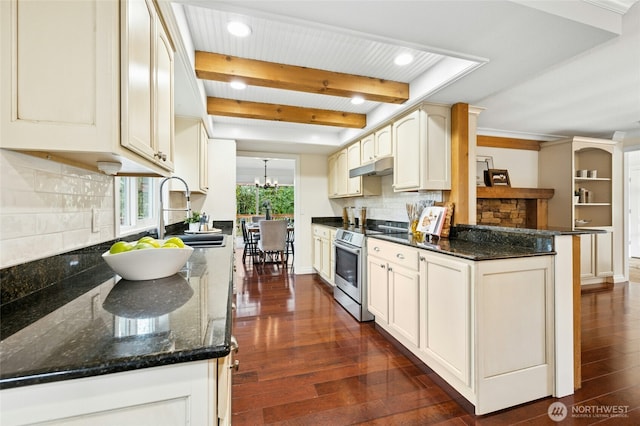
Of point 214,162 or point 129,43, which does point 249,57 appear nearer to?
point 129,43

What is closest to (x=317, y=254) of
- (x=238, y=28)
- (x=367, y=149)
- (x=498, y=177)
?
(x=367, y=149)

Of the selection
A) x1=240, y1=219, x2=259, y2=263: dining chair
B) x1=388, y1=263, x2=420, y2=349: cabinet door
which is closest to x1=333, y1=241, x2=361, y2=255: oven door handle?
x1=388, y1=263, x2=420, y2=349: cabinet door

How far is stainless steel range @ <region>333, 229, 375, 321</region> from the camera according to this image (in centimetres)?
292

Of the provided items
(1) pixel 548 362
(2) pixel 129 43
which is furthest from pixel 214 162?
(1) pixel 548 362

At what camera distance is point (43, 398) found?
548 millimetres

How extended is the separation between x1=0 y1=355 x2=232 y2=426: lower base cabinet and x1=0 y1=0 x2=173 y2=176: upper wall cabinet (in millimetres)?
637

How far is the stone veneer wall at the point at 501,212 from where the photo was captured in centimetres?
369

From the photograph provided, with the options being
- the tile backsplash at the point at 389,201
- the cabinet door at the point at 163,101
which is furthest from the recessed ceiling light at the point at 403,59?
the cabinet door at the point at 163,101

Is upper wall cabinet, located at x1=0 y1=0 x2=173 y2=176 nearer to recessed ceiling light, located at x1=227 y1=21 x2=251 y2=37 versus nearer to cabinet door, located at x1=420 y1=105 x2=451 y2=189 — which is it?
recessed ceiling light, located at x1=227 y1=21 x2=251 y2=37

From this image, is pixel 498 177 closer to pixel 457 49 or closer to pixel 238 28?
pixel 457 49

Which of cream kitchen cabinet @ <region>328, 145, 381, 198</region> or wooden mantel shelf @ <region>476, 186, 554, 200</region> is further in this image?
cream kitchen cabinet @ <region>328, 145, 381, 198</region>

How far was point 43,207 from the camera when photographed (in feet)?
3.31

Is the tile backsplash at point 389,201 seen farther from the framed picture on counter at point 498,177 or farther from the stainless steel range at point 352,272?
the framed picture on counter at point 498,177

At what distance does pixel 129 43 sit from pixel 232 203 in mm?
3157
